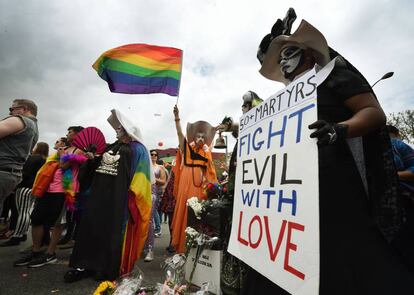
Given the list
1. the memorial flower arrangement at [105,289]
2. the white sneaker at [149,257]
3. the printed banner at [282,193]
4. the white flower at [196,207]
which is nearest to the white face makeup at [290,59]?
the printed banner at [282,193]

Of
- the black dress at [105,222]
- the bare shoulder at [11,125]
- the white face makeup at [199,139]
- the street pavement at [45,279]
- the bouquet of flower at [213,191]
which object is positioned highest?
the white face makeup at [199,139]

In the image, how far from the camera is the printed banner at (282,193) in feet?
3.00

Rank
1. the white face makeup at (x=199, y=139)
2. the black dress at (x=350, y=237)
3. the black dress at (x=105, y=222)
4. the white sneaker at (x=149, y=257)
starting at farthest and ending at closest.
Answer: the white face makeup at (x=199, y=139) < the white sneaker at (x=149, y=257) < the black dress at (x=105, y=222) < the black dress at (x=350, y=237)

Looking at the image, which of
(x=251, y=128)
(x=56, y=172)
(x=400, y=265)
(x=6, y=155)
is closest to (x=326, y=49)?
(x=251, y=128)

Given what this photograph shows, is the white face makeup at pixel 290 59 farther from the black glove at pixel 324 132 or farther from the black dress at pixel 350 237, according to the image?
the black glove at pixel 324 132

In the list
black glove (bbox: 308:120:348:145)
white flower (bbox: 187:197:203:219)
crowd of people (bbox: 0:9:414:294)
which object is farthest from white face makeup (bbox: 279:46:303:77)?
white flower (bbox: 187:197:203:219)

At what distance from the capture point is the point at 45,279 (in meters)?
3.02

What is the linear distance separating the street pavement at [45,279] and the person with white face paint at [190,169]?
1.80 ft

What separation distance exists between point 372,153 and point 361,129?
215 mm

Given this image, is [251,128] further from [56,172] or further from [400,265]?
[56,172]

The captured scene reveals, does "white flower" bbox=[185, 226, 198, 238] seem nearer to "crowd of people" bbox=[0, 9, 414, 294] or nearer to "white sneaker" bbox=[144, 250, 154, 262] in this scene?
"crowd of people" bbox=[0, 9, 414, 294]

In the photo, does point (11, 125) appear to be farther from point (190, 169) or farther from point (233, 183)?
point (233, 183)

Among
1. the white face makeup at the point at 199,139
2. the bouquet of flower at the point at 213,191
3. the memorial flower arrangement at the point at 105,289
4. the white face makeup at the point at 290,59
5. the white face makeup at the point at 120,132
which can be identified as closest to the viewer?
the white face makeup at the point at 290,59

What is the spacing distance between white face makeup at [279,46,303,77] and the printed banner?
278mm
